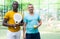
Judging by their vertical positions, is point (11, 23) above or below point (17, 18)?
below

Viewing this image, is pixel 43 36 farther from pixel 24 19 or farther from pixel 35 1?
pixel 24 19

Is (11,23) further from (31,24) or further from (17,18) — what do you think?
(31,24)

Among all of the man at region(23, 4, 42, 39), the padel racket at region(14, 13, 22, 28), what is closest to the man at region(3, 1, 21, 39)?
the padel racket at region(14, 13, 22, 28)

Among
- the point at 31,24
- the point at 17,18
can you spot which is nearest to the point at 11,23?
the point at 17,18

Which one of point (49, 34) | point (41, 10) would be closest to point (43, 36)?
point (49, 34)

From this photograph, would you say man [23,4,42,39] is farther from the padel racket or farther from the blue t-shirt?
the padel racket

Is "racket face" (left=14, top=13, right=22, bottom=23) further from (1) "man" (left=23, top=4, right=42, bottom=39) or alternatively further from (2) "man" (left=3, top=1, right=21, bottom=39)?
(1) "man" (left=23, top=4, right=42, bottom=39)

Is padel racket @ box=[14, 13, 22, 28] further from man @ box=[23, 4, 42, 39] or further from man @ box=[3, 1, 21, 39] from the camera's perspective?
man @ box=[23, 4, 42, 39]

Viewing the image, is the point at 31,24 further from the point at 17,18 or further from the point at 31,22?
the point at 17,18

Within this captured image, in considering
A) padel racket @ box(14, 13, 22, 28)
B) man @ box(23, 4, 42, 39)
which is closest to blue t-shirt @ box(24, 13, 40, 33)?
man @ box(23, 4, 42, 39)

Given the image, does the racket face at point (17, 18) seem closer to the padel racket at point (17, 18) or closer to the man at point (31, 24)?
the padel racket at point (17, 18)

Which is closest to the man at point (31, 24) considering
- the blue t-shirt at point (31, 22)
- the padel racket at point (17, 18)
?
the blue t-shirt at point (31, 22)

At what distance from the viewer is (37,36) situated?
516 cm

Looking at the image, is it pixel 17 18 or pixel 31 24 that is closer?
pixel 31 24
